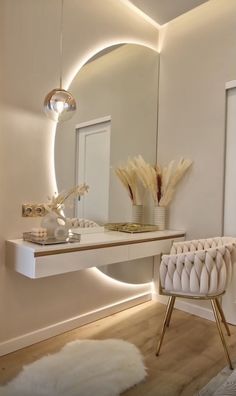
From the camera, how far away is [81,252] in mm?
1975

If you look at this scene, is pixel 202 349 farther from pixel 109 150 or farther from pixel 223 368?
pixel 109 150

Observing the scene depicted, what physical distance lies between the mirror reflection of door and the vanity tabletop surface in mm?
221

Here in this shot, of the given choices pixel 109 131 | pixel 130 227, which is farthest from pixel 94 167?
pixel 130 227

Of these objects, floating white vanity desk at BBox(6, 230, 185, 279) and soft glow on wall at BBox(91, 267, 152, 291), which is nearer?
floating white vanity desk at BBox(6, 230, 185, 279)

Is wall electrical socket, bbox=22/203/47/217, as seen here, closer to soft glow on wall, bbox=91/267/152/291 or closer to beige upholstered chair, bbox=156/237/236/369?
soft glow on wall, bbox=91/267/152/291

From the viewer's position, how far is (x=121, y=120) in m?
2.82

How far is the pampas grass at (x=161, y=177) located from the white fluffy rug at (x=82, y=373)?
1.39 meters

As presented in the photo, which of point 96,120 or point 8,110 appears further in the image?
point 96,120

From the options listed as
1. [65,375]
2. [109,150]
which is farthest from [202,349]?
[109,150]

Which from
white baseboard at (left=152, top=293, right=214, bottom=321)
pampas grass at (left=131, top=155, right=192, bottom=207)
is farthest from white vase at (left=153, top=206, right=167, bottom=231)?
white baseboard at (left=152, top=293, right=214, bottom=321)

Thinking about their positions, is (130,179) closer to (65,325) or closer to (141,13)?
(65,325)

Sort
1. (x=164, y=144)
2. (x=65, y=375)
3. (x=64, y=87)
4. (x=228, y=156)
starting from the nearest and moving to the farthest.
Answer: (x=65, y=375) < (x=64, y=87) < (x=228, y=156) < (x=164, y=144)

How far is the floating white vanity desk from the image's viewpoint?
1778 mm

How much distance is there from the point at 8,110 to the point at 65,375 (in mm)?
1731
